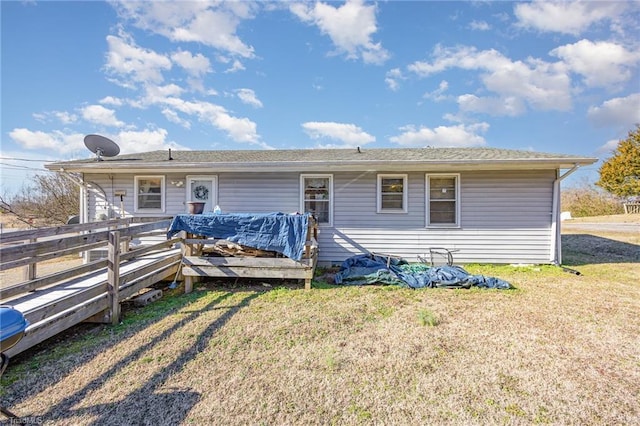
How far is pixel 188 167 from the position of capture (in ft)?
22.3

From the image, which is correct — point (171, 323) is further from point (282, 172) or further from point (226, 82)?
point (226, 82)

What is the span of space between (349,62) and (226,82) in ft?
17.7

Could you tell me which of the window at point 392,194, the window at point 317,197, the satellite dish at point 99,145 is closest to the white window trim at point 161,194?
the satellite dish at point 99,145

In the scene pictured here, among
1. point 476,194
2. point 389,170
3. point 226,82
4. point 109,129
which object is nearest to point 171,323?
point 389,170

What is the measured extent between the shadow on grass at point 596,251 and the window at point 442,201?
345 centimetres

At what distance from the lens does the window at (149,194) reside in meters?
7.54

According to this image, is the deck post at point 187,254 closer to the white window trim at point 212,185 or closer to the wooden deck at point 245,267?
the wooden deck at point 245,267

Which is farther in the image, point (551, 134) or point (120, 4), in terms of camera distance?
point (551, 134)

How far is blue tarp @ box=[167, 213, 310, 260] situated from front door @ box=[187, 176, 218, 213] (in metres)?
2.36

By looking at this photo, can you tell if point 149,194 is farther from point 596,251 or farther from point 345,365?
point 596,251

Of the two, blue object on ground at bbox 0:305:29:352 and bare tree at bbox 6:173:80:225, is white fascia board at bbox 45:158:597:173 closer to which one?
blue object on ground at bbox 0:305:29:352

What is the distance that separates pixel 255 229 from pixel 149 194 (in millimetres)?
4372

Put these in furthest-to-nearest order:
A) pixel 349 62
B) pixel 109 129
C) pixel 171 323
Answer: pixel 109 129 → pixel 349 62 → pixel 171 323

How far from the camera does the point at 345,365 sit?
2.66 metres
